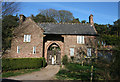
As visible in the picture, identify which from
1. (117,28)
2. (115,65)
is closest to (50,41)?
(117,28)

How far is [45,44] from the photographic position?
1955 centimetres

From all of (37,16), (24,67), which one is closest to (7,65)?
(24,67)

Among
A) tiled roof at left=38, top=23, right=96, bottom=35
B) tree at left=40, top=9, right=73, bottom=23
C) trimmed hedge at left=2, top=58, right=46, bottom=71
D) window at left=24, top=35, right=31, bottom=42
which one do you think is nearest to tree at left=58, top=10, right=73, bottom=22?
tree at left=40, top=9, right=73, bottom=23

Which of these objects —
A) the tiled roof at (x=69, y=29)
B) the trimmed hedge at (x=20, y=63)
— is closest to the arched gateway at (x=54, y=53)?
the tiled roof at (x=69, y=29)

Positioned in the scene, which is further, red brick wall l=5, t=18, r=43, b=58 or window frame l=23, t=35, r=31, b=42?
window frame l=23, t=35, r=31, b=42

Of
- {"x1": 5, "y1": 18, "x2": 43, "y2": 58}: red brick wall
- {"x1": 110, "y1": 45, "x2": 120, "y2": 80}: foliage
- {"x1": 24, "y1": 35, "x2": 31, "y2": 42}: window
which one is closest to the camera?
{"x1": 110, "y1": 45, "x2": 120, "y2": 80}: foliage

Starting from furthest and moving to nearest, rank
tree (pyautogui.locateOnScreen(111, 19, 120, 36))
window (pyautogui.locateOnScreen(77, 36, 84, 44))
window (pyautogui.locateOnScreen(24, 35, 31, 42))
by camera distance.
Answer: window (pyautogui.locateOnScreen(77, 36, 84, 44)) → window (pyautogui.locateOnScreen(24, 35, 31, 42)) → tree (pyautogui.locateOnScreen(111, 19, 120, 36))

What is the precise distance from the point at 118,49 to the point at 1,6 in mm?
9755

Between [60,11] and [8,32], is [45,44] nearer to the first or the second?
[8,32]

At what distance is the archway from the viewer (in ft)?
64.0

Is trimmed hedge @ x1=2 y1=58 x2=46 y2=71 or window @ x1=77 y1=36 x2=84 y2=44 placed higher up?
window @ x1=77 y1=36 x2=84 y2=44

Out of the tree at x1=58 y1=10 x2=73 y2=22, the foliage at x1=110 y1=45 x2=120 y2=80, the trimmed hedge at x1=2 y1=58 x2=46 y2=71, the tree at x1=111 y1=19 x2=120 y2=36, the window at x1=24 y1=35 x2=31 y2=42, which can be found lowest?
the trimmed hedge at x1=2 y1=58 x2=46 y2=71

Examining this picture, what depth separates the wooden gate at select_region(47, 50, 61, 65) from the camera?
1950cm

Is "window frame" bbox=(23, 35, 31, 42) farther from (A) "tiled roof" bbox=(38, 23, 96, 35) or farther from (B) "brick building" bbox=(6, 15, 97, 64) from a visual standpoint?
(A) "tiled roof" bbox=(38, 23, 96, 35)
